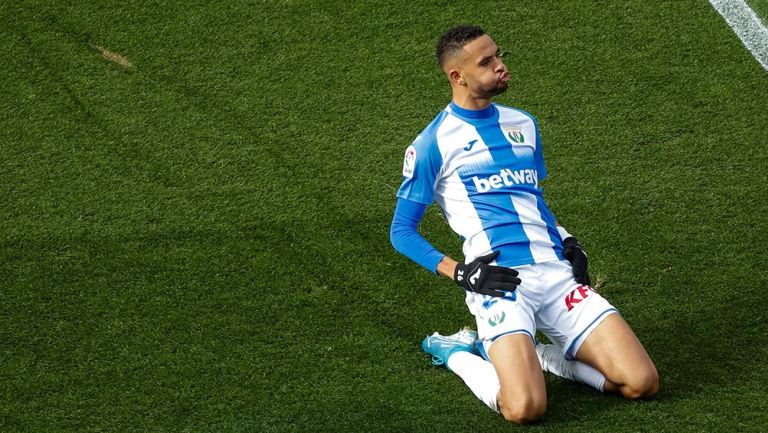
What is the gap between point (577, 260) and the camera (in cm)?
512

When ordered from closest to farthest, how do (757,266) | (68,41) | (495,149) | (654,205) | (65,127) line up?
(495,149)
(757,266)
(654,205)
(65,127)
(68,41)

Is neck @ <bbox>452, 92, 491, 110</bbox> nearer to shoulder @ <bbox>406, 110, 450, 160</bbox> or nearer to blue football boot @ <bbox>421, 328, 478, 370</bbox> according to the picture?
shoulder @ <bbox>406, 110, 450, 160</bbox>

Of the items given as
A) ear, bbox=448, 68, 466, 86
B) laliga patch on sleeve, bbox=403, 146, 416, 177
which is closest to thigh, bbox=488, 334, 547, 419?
laliga patch on sleeve, bbox=403, 146, 416, 177

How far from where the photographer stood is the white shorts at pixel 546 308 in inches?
195

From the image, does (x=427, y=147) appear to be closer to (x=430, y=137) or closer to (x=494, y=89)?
(x=430, y=137)

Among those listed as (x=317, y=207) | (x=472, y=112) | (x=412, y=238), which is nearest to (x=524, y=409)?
(x=412, y=238)

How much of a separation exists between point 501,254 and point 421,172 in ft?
1.75

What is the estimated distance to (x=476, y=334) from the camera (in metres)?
5.45

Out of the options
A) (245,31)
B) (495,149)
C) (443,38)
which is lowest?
(245,31)

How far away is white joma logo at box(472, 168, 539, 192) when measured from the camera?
16.9 ft

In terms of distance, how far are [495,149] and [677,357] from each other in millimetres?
1353

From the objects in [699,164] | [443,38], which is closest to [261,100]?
[443,38]

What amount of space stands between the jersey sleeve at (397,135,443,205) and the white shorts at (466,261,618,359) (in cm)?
52

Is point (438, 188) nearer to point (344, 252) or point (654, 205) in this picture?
point (344, 252)
